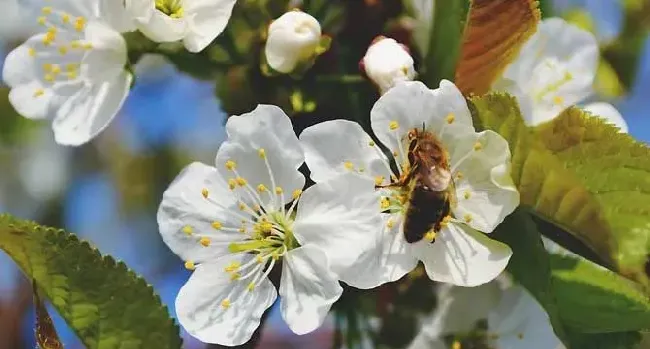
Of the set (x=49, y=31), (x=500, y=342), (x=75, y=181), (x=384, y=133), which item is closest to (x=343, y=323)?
(x=500, y=342)

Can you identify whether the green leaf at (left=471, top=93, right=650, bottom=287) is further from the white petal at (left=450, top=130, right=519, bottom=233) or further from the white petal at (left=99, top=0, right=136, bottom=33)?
the white petal at (left=99, top=0, right=136, bottom=33)

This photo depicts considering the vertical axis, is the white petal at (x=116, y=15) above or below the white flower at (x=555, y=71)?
above

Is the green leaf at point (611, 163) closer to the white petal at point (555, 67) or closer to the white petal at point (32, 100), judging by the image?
the white petal at point (555, 67)

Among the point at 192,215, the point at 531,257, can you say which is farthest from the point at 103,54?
the point at 531,257

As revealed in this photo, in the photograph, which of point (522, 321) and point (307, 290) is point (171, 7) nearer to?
point (307, 290)

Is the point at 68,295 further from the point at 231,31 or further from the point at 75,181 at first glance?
the point at 75,181

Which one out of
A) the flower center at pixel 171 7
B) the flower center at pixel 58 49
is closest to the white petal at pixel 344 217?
the flower center at pixel 171 7
